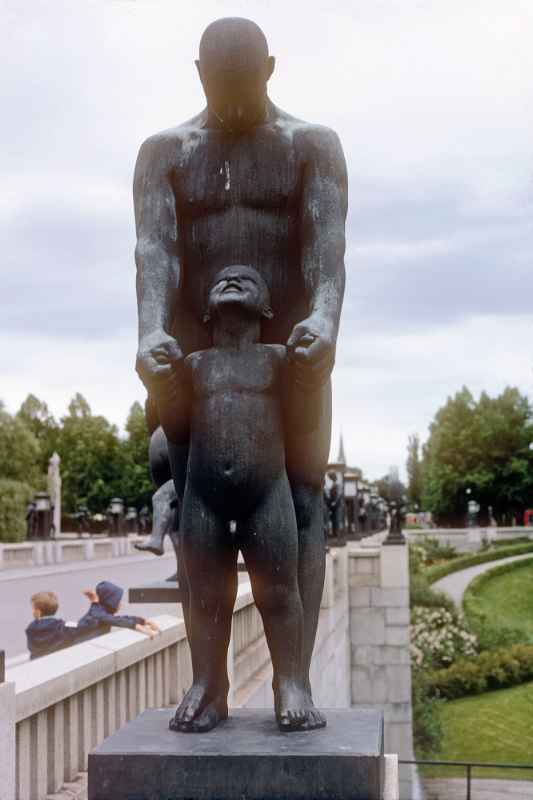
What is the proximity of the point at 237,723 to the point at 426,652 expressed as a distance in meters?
32.2

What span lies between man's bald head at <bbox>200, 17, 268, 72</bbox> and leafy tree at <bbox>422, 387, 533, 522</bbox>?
83.3m

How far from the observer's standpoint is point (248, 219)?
4.33 meters

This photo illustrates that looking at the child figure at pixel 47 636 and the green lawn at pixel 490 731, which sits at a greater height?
the child figure at pixel 47 636

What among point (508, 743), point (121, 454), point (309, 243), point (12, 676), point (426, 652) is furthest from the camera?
point (121, 454)

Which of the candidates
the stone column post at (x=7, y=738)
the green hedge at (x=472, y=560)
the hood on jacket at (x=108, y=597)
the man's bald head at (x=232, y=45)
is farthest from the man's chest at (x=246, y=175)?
the green hedge at (x=472, y=560)

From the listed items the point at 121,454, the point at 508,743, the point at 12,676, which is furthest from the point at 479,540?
the point at 12,676

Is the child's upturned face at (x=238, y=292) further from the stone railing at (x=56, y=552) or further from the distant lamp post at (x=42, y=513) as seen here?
the distant lamp post at (x=42, y=513)

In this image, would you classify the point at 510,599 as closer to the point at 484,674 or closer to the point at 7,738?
the point at 484,674

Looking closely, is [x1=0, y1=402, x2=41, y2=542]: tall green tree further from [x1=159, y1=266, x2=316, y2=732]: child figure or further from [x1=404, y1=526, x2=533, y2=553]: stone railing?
[x1=159, y1=266, x2=316, y2=732]: child figure

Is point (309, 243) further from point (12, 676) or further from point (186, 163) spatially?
point (12, 676)

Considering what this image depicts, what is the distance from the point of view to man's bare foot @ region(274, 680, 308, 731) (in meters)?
4.00

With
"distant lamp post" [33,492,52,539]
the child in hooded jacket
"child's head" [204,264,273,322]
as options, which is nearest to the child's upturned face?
"child's head" [204,264,273,322]

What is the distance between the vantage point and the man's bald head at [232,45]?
4234 mm

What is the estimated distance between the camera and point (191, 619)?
165 inches
